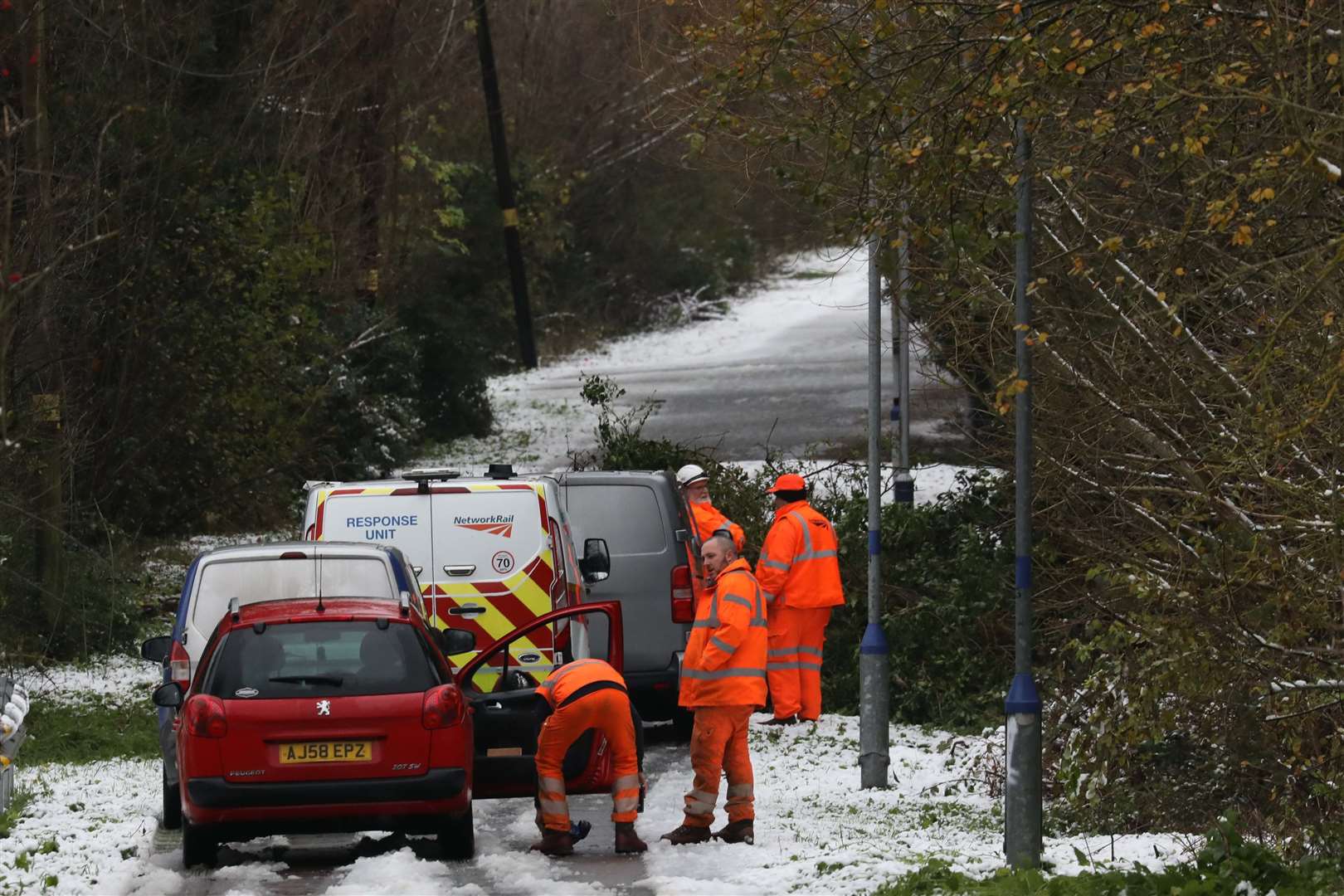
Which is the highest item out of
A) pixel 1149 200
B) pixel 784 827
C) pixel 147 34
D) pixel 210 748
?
pixel 147 34

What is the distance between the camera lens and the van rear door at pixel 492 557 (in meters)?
13.1

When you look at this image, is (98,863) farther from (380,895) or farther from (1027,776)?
(1027,776)

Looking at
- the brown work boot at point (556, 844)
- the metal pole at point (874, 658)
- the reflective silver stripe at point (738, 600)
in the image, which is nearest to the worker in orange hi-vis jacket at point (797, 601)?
the metal pole at point (874, 658)

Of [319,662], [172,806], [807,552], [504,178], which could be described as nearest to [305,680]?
[319,662]

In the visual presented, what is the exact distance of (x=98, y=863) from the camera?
411 inches

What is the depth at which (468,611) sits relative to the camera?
13219 millimetres

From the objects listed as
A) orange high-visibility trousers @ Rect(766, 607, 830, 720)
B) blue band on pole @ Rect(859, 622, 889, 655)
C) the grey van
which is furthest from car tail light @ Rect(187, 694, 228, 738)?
orange high-visibility trousers @ Rect(766, 607, 830, 720)

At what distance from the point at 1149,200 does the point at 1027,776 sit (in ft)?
11.9

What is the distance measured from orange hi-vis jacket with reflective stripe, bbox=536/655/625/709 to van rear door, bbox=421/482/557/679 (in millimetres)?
1998

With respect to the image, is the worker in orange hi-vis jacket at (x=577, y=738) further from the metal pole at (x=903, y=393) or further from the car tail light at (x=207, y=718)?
the metal pole at (x=903, y=393)

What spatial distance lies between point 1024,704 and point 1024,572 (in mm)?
661

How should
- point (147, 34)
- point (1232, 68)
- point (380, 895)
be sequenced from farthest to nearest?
point (147, 34), point (380, 895), point (1232, 68)

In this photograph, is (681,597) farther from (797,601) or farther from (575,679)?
(575,679)

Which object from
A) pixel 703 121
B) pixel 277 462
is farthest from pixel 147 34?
pixel 703 121
